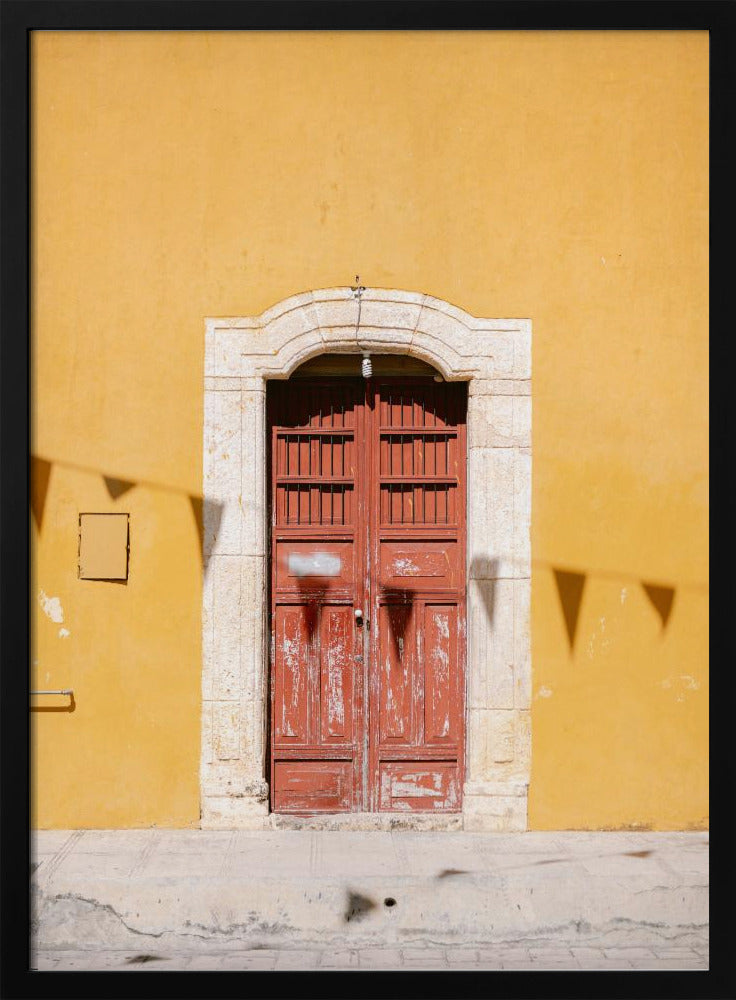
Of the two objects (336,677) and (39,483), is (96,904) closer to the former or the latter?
(336,677)

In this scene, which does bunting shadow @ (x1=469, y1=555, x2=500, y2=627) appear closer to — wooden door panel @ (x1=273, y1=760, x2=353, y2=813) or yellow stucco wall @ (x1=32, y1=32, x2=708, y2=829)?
yellow stucco wall @ (x1=32, y1=32, x2=708, y2=829)

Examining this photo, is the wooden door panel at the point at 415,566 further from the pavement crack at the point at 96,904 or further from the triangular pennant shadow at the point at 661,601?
the pavement crack at the point at 96,904

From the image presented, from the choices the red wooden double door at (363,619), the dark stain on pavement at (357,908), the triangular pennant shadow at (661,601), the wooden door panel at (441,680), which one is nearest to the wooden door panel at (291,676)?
the red wooden double door at (363,619)

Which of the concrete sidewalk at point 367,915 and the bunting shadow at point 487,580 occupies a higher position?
the bunting shadow at point 487,580

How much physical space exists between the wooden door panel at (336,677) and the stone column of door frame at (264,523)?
354 millimetres

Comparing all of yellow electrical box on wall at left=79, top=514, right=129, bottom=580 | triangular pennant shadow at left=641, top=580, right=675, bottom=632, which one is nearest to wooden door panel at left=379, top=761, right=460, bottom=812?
triangular pennant shadow at left=641, top=580, right=675, bottom=632

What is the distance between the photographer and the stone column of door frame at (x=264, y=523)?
16.5ft

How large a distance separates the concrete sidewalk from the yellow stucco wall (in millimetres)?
663

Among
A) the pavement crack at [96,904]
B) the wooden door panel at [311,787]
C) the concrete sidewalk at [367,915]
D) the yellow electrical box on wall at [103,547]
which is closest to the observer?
the concrete sidewalk at [367,915]

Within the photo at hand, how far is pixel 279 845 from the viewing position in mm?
4785

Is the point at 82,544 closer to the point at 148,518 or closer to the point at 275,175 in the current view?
the point at 148,518
